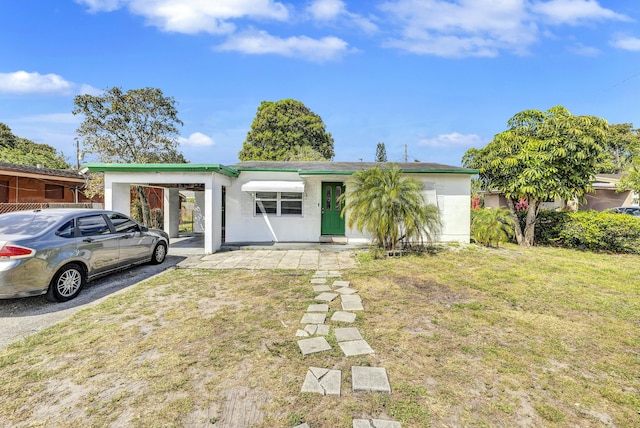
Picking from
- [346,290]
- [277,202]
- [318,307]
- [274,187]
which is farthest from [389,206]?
[277,202]

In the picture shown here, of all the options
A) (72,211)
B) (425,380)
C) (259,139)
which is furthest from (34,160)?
(425,380)

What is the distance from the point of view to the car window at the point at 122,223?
721 cm

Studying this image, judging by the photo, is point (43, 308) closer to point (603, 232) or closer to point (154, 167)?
point (154, 167)

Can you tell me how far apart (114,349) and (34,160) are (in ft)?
120

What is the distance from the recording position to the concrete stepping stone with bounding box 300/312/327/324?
472 cm

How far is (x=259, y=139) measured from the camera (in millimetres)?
37562

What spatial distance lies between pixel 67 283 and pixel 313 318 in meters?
5.00

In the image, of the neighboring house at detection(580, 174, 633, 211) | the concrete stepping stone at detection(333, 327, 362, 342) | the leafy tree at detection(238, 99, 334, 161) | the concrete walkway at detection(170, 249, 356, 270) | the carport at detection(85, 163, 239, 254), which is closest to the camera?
the concrete stepping stone at detection(333, 327, 362, 342)

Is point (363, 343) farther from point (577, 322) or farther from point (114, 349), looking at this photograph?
point (577, 322)

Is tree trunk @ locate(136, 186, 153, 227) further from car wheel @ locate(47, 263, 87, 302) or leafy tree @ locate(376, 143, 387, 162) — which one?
leafy tree @ locate(376, 143, 387, 162)

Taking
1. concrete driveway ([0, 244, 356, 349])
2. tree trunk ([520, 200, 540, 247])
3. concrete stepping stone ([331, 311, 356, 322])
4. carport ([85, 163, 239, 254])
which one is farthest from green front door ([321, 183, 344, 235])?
concrete stepping stone ([331, 311, 356, 322])

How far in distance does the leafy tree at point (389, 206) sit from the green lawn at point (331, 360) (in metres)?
3.24

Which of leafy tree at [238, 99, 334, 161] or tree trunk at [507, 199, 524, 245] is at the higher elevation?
leafy tree at [238, 99, 334, 161]

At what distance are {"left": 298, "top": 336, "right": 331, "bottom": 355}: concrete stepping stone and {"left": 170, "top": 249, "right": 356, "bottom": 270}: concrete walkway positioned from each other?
4406mm
